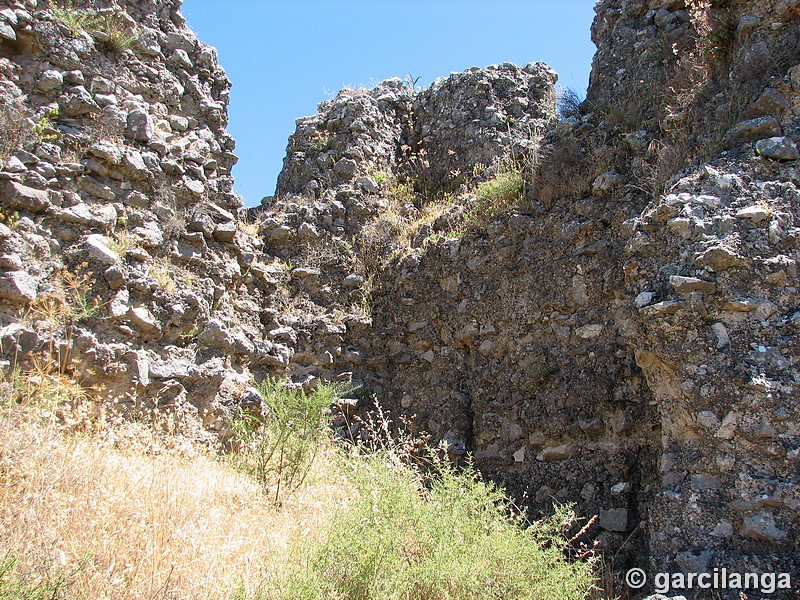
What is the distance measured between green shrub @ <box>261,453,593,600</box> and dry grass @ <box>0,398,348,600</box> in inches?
14.5

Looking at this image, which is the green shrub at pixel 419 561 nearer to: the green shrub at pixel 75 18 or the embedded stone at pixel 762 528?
the embedded stone at pixel 762 528

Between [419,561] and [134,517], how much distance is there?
6.84 feet

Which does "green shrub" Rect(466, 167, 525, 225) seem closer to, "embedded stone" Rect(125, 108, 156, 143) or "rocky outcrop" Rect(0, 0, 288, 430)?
"rocky outcrop" Rect(0, 0, 288, 430)

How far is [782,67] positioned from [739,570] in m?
4.33

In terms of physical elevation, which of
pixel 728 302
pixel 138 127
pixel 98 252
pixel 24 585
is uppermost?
pixel 138 127

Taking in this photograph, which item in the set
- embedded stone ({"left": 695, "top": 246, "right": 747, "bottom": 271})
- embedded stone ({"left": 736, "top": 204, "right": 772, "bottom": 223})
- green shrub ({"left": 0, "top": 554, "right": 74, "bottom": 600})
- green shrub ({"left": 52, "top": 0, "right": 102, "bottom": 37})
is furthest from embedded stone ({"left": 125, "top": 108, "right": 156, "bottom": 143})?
embedded stone ({"left": 736, "top": 204, "right": 772, "bottom": 223})

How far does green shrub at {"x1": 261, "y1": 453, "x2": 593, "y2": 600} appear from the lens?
3.74 m

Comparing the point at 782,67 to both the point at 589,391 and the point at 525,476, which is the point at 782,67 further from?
the point at 525,476

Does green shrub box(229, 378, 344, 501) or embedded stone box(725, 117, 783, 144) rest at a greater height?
embedded stone box(725, 117, 783, 144)

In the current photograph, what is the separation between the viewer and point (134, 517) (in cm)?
432

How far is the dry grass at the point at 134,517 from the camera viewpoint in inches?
144

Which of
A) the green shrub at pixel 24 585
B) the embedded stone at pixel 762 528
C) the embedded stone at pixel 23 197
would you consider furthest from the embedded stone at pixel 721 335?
the embedded stone at pixel 23 197

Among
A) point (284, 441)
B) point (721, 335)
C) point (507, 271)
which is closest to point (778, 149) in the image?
point (721, 335)

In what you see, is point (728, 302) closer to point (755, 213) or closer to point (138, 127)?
point (755, 213)
